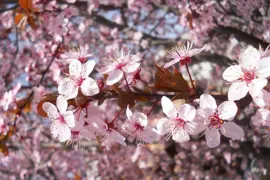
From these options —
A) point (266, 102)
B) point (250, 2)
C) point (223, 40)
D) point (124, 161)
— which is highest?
point (266, 102)

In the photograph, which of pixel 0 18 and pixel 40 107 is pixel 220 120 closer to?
pixel 40 107

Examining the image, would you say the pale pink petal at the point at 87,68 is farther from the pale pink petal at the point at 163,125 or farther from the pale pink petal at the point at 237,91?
the pale pink petal at the point at 237,91

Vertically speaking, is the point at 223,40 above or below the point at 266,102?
below

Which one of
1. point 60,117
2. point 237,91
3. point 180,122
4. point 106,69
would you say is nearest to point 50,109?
point 60,117

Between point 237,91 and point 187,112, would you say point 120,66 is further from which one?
point 237,91

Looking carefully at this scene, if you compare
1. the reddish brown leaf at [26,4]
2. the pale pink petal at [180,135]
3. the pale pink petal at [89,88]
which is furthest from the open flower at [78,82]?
the reddish brown leaf at [26,4]

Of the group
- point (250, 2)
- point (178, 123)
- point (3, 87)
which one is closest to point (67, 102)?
point (178, 123)
